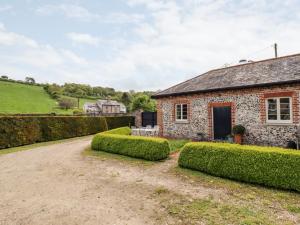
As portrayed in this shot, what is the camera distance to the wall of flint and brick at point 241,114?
400 inches

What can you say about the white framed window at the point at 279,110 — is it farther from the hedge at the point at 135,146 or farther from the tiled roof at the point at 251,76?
the hedge at the point at 135,146

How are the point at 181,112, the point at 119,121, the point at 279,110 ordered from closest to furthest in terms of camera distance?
the point at 279,110 → the point at 181,112 → the point at 119,121

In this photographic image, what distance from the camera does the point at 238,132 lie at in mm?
11312

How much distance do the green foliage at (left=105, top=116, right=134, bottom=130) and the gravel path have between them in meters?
15.6

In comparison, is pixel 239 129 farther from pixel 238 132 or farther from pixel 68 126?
pixel 68 126

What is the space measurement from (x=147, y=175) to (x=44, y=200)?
11.3 ft

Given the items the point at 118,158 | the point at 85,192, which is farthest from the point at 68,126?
the point at 85,192

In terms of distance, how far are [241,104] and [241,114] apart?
23.9 inches

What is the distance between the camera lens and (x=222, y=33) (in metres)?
14.2

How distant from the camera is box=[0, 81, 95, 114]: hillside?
4059 centimetres

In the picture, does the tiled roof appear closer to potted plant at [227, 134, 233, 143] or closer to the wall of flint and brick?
the wall of flint and brick

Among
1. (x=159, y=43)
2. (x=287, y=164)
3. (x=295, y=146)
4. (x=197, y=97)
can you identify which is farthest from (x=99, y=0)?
(x=295, y=146)

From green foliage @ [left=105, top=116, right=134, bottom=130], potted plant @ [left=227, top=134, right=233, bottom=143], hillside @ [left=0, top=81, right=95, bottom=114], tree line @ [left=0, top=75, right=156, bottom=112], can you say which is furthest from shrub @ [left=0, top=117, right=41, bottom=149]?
hillside @ [left=0, top=81, right=95, bottom=114]

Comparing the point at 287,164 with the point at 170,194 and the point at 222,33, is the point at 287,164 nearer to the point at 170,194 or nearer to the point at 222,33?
the point at 170,194
